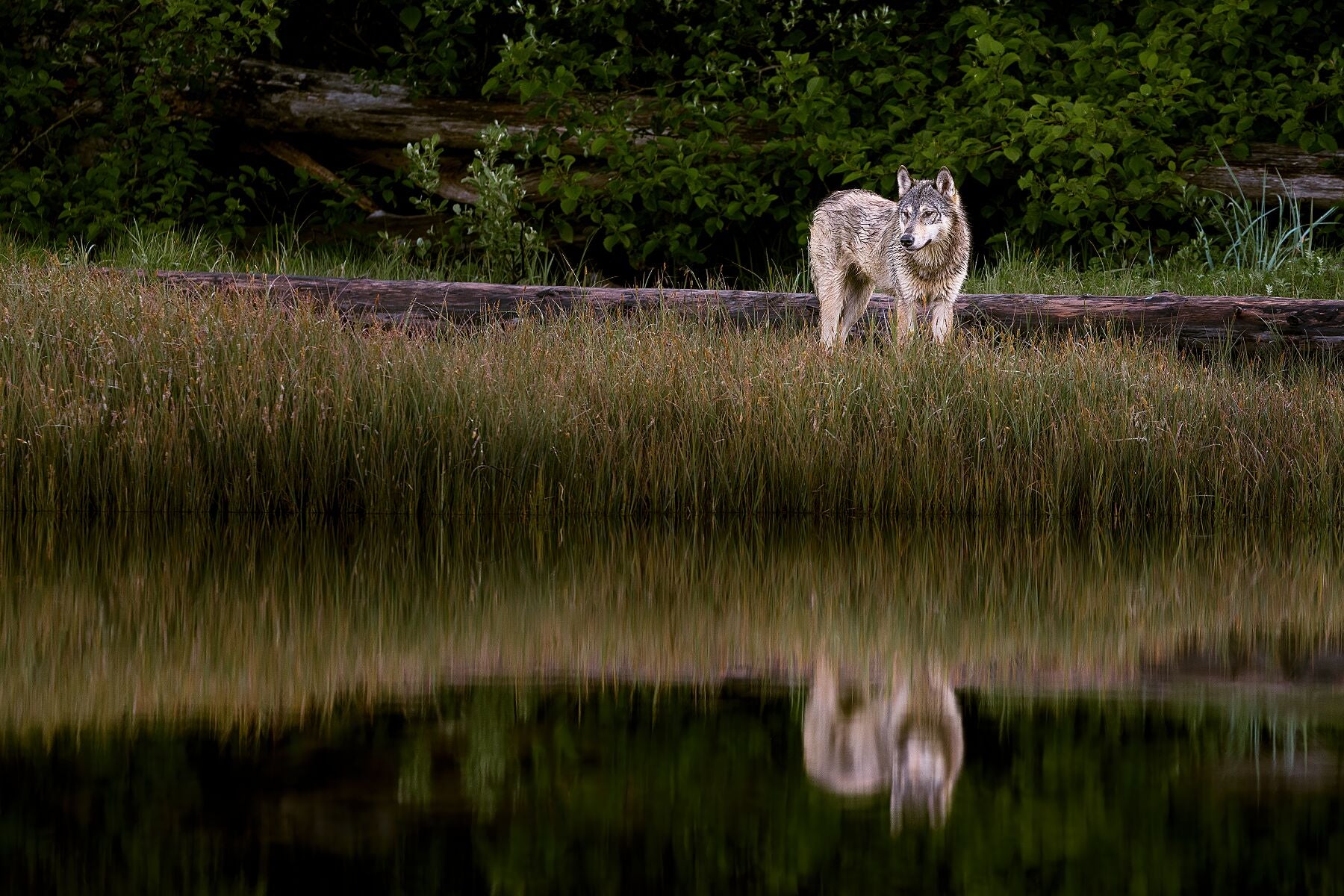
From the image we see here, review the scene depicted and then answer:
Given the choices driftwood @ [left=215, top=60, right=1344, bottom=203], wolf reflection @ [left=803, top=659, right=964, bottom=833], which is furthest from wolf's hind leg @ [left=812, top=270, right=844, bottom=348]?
wolf reflection @ [left=803, top=659, right=964, bottom=833]

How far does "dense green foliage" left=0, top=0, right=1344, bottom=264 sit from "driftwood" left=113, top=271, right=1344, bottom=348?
9.25 ft

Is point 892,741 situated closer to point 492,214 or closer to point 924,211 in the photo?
point 924,211

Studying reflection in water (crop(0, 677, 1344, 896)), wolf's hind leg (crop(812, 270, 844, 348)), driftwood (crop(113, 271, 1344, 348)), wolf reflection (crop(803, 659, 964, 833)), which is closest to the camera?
reflection in water (crop(0, 677, 1344, 896))

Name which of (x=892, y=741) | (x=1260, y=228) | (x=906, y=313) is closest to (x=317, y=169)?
(x=906, y=313)

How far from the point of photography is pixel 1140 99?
1067 centimetres

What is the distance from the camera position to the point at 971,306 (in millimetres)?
7996

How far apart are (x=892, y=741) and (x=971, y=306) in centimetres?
591

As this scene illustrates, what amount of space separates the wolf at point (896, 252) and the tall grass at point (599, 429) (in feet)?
3.40

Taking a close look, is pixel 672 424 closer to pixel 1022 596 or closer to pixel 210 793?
pixel 1022 596

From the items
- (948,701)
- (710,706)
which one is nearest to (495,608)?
(710,706)

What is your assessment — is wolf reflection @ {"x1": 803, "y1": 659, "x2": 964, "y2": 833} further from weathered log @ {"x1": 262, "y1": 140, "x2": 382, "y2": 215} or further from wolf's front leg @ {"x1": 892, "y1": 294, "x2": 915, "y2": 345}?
weathered log @ {"x1": 262, "y1": 140, "x2": 382, "y2": 215}

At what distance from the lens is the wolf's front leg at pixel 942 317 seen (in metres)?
7.23

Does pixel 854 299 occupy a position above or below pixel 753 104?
below

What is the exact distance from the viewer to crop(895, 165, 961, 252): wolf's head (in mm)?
7059
